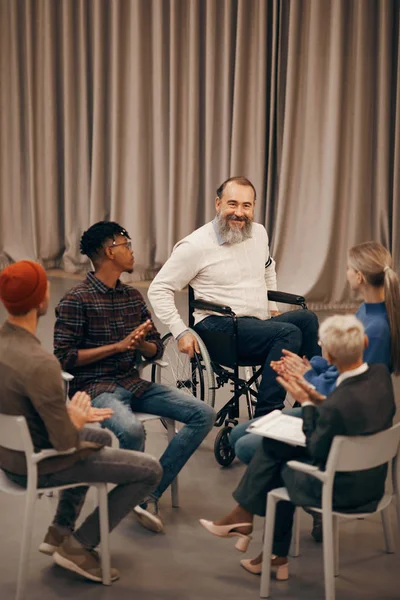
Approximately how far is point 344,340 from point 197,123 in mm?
4999

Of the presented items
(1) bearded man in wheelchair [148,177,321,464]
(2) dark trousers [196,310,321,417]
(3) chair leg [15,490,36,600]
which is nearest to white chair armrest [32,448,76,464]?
(3) chair leg [15,490,36,600]

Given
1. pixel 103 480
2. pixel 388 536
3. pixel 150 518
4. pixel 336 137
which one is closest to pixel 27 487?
pixel 103 480

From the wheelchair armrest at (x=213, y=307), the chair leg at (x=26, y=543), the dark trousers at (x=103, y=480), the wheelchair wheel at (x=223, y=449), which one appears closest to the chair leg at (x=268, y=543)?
the dark trousers at (x=103, y=480)

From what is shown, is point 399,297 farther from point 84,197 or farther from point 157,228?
point 84,197

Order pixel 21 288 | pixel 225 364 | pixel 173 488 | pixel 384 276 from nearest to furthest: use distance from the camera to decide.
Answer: pixel 21 288
pixel 384 276
pixel 173 488
pixel 225 364

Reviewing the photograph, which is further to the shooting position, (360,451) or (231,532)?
(231,532)

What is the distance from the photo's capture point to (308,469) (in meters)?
2.61

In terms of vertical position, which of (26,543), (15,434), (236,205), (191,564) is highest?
(236,205)

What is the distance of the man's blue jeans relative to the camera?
318cm

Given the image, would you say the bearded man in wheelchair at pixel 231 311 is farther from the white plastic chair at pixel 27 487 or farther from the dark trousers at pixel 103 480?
the white plastic chair at pixel 27 487

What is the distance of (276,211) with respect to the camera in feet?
23.2

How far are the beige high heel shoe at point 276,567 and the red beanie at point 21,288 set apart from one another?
1089mm

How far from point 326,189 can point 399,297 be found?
3.57 meters

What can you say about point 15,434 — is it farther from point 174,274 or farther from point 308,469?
point 174,274
